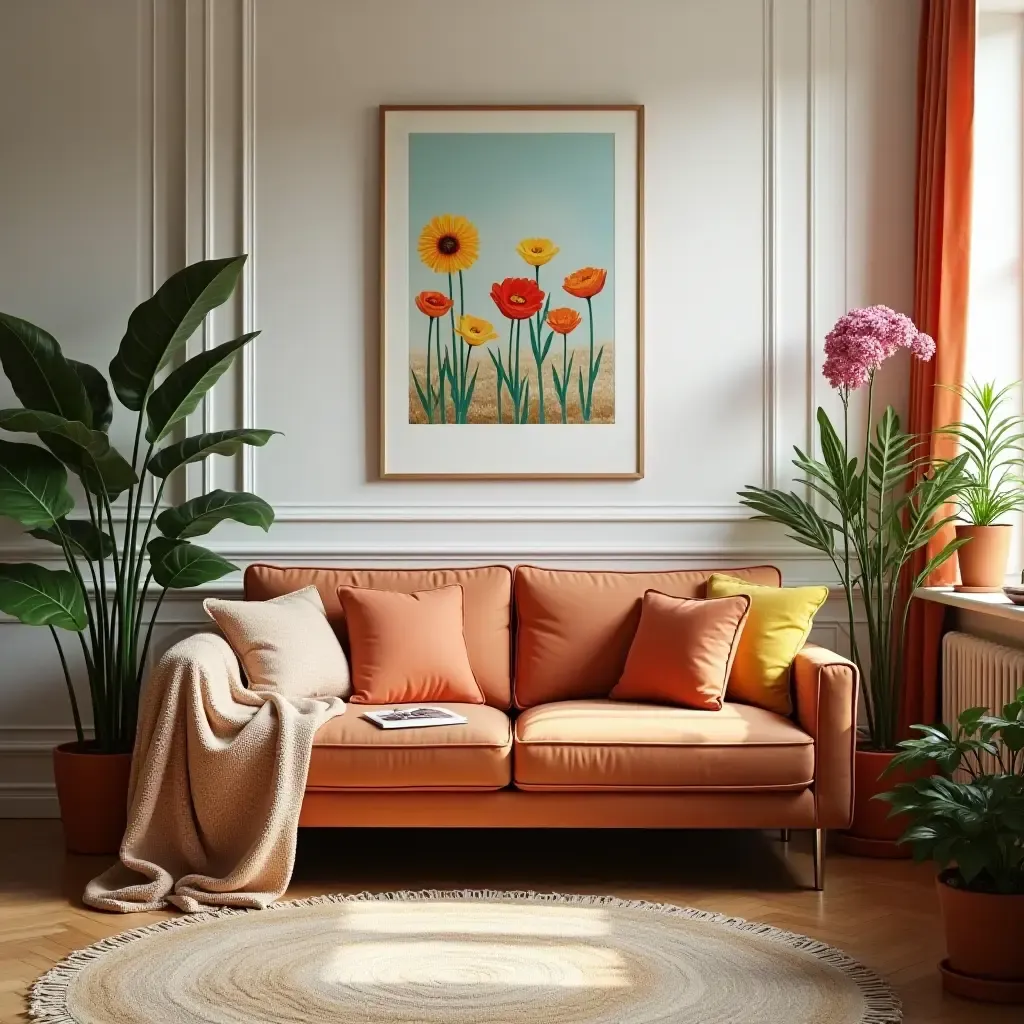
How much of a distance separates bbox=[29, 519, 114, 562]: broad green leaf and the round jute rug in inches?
51.4

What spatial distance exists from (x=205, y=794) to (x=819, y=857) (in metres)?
1.69

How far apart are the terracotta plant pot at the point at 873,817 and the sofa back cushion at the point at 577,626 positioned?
64 cm

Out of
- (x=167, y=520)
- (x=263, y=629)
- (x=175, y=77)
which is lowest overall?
(x=263, y=629)

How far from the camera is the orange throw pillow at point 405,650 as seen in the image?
3.77 m

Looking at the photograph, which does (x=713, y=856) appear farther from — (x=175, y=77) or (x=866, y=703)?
(x=175, y=77)

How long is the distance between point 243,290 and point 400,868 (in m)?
2.08

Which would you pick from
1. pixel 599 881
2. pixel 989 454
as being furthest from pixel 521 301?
pixel 599 881

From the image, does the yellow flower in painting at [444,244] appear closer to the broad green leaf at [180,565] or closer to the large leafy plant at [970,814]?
the broad green leaf at [180,565]

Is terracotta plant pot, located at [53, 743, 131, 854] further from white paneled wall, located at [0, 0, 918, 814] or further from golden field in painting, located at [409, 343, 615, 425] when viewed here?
golden field in painting, located at [409, 343, 615, 425]

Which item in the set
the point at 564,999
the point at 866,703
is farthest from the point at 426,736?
the point at 866,703

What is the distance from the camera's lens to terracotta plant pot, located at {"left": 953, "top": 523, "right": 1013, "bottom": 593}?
12.7 feet

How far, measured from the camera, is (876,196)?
14.4ft

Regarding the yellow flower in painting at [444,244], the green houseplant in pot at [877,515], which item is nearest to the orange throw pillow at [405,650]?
the green houseplant in pot at [877,515]

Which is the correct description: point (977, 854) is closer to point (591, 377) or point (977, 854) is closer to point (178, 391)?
point (591, 377)
